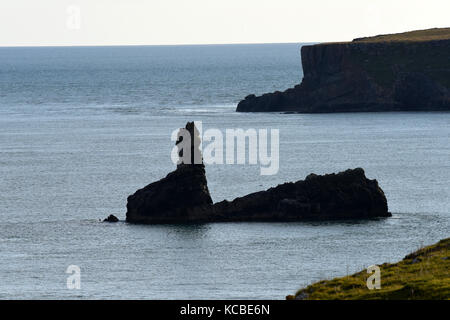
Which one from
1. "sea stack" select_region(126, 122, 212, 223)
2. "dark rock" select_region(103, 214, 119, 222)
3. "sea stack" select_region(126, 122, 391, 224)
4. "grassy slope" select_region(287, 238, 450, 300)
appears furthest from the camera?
"dark rock" select_region(103, 214, 119, 222)

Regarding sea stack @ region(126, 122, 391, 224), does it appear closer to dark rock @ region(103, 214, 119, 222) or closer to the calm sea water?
dark rock @ region(103, 214, 119, 222)

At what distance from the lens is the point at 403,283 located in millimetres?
34375

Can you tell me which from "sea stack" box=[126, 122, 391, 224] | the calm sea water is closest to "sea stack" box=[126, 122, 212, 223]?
"sea stack" box=[126, 122, 391, 224]

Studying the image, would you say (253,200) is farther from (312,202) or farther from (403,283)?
(403,283)

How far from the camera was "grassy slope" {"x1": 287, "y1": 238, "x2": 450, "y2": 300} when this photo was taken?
3266 centimetres

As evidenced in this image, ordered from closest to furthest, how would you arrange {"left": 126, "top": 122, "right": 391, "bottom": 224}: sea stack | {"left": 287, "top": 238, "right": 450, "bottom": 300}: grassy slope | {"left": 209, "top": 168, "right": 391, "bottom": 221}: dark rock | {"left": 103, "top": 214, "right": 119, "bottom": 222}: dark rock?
{"left": 287, "top": 238, "right": 450, "bottom": 300}: grassy slope, {"left": 126, "top": 122, "right": 391, "bottom": 224}: sea stack, {"left": 209, "top": 168, "right": 391, "bottom": 221}: dark rock, {"left": 103, "top": 214, "right": 119, "bottom": 222}: dark rock

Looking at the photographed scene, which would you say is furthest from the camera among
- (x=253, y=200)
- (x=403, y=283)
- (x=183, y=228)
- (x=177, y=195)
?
(x=253, y=200)

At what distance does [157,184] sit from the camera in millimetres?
89375

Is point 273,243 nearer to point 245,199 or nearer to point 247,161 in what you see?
point 245,199

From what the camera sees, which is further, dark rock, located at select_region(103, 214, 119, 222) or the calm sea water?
dark rock, located at select_region(103, 214, 119, 222)

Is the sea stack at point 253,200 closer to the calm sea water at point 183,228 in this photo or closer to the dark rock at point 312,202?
the dark rock at point 312,202

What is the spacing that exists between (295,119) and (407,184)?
8567 cm

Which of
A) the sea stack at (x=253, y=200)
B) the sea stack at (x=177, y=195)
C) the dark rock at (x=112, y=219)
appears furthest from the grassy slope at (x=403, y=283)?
the dark rock at (x=112, y=219)

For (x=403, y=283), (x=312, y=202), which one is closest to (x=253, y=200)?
(x=312, y=202)
